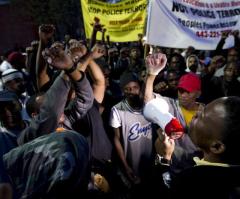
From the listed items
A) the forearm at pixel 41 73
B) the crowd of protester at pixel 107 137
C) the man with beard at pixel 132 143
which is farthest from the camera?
the forearm at pixel 41 73

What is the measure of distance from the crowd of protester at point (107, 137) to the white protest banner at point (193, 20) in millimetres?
1154

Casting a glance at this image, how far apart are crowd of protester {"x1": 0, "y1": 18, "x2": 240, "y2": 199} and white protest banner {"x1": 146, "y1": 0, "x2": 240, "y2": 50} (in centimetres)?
115

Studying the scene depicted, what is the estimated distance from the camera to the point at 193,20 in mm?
7238

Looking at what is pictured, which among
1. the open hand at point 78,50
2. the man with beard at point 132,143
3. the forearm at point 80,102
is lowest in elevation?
the man with beard at point 132,143

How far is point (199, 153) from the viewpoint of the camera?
3.39 metres

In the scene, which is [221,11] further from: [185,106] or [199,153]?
[199,153]

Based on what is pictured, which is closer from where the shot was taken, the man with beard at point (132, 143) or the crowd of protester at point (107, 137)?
the crowd of protester at point (107, 137)

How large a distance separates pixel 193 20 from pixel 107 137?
13.1 ft

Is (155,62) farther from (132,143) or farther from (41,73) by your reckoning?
(41,73)

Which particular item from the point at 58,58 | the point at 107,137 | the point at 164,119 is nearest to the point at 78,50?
the point at 58,58

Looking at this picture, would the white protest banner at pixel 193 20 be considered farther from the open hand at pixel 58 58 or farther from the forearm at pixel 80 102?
the open hand at pixel 58 58

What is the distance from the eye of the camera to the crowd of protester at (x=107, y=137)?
1593 mm

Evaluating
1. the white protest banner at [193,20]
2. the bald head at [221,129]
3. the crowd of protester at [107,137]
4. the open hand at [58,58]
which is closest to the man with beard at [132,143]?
the crowd of protester at [107,137]

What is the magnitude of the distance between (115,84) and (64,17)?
17394 millimetres
